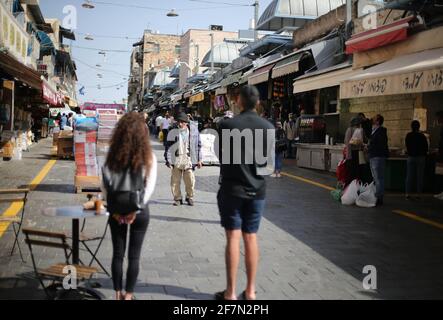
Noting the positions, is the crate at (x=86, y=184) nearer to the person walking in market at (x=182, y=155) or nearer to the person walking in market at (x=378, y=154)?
the person walking in market at (x=182, y=155)

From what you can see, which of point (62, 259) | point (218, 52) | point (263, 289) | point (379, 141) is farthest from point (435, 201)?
point (218, 52)

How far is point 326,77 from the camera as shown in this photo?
1439 centimetres

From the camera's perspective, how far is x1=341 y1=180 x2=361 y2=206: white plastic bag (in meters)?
9.88

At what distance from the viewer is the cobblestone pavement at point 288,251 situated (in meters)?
4.83

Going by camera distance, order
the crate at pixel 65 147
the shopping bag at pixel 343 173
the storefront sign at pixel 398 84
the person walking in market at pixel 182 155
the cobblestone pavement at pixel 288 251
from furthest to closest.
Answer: the crate at pixel 65 147 → the shopping bag at pixel 343 173 → the person walking in market at pixel 182 155 → the storefront sign at pixel 398 84 → the cobblestone pavement at pixel 288 251

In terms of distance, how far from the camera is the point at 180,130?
939 centimetres

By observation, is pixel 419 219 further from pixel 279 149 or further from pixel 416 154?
pixel 279 149

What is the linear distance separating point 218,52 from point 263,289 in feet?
116

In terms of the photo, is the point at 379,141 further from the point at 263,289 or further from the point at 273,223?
the point at 263,289

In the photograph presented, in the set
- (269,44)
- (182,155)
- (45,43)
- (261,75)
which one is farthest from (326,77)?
(45,43)

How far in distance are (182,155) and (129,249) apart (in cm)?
519

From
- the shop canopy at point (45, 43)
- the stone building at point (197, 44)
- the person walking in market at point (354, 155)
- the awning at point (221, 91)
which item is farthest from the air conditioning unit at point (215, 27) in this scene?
the person walking in market at point (354, 155)

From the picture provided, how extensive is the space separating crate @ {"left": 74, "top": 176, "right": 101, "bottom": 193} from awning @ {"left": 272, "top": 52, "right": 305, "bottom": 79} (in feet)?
26.7

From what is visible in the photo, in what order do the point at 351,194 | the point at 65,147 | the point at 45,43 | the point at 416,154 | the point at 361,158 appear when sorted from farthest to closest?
the point at 45,43 < the point at 65,147 < the point at 416,154 < the point at 361,158 < the point at 351,194
